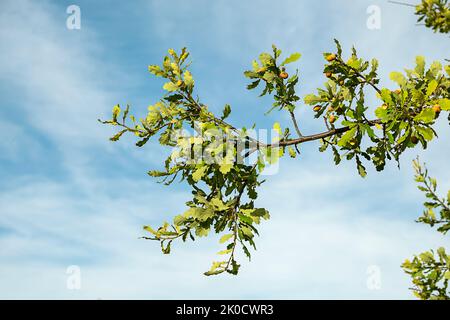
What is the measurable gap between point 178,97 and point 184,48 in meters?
0.56

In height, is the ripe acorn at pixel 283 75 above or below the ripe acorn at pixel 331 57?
below

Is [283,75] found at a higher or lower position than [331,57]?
lower

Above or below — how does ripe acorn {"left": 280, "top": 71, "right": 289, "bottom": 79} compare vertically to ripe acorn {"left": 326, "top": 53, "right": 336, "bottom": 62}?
below

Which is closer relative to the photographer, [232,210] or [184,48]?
[232,210]
